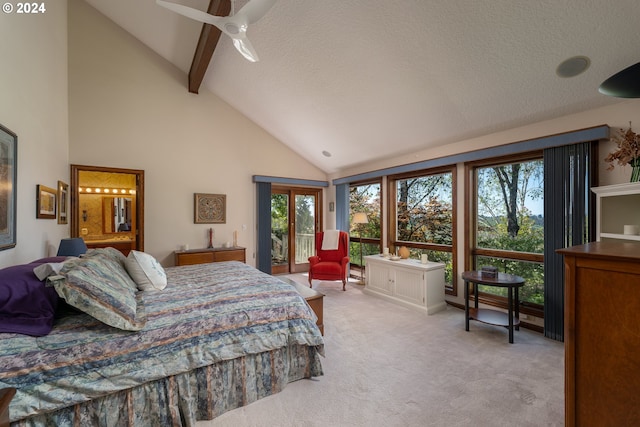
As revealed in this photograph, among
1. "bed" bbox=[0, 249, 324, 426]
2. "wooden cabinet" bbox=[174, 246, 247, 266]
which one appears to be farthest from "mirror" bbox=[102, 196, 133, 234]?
"bed" bbox=[0, 249, 324, 426]

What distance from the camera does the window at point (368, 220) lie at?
5156 mm

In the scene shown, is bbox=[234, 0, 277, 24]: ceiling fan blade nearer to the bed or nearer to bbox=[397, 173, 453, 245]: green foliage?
the bed

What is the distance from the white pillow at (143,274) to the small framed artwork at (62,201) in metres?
1.77

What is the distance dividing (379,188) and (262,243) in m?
2.52

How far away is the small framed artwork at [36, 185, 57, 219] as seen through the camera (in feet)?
8.08

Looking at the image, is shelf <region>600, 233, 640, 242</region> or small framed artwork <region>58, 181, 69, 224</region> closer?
shelf <region>600, 233, 640, 242</region>

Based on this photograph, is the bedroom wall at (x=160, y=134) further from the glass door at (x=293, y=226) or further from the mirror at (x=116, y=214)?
the mirror at (x=116, y=214)

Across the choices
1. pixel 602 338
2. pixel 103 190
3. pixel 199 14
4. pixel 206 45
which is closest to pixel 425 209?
pixel 602 338

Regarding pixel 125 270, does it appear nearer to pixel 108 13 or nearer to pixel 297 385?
pixel 297 385

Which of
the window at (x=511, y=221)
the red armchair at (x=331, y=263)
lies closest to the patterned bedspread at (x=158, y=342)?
the red armchair at (x=331, y=263)

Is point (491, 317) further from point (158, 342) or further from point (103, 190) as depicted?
point (103, 190)

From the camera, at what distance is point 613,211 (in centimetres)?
242

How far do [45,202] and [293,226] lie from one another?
3.96m

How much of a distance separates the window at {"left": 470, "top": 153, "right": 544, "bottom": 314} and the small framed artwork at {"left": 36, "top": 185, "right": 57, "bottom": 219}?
4876 millimetres
